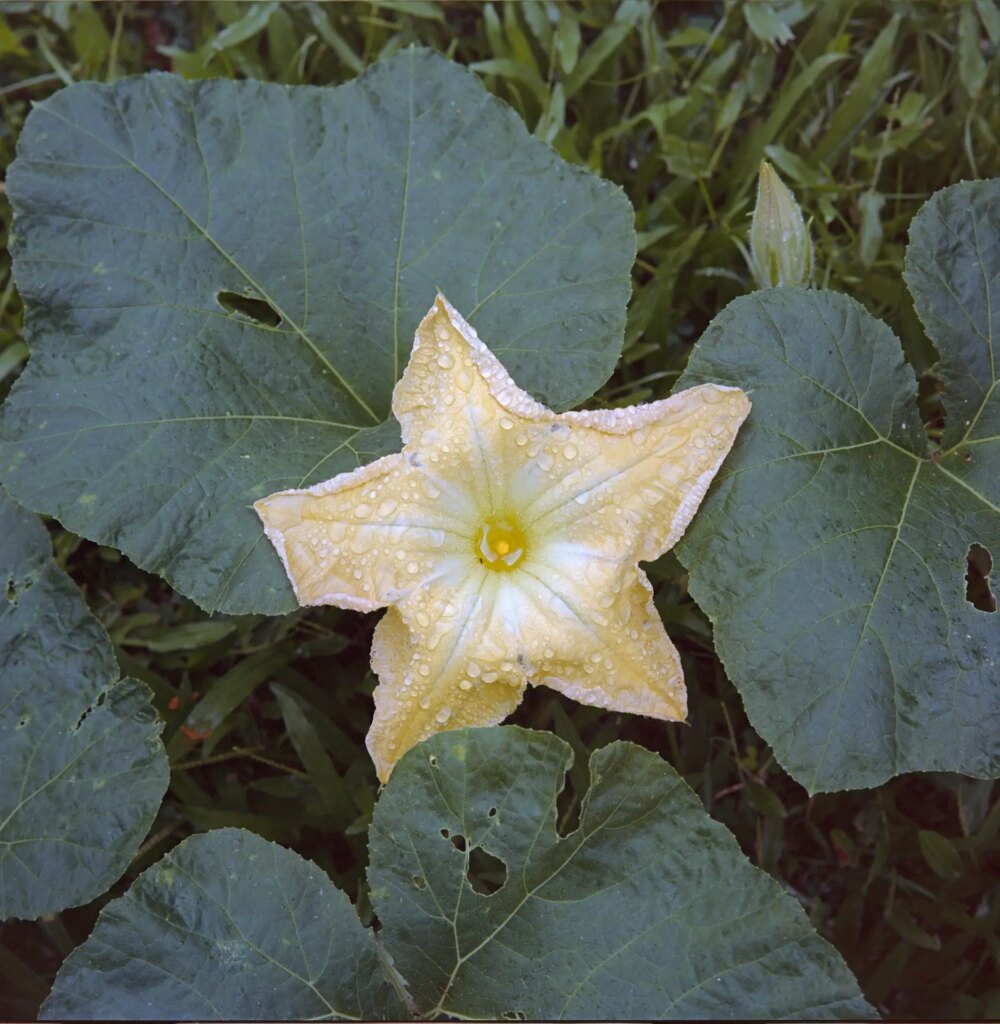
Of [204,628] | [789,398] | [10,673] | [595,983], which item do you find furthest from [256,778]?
[789,398]

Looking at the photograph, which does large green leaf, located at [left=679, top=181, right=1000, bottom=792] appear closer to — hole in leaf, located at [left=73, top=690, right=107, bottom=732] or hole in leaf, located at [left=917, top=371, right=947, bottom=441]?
hole in leaf, located at [left=917, top=371, right=947, bottom=441]

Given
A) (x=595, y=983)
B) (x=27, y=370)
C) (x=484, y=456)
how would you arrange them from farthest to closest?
(x=27, y=370), (x=484, y=456), (x=595, y=983)

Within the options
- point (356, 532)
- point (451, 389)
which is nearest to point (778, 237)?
point (451, 389)

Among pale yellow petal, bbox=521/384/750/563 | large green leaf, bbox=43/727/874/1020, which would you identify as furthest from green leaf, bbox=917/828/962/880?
pale yellow petal, bbox=521/384/750/563

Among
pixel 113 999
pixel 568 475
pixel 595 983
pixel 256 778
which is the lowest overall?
pixel 256 778

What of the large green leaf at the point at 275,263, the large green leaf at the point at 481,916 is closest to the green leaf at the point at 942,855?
the large green leaf at the point at 481,916

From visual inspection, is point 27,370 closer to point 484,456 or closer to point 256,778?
point 484,456

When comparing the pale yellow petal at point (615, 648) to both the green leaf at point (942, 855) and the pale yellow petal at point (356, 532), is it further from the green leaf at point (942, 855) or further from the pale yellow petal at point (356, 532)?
the green leaf at point (942, 855)
